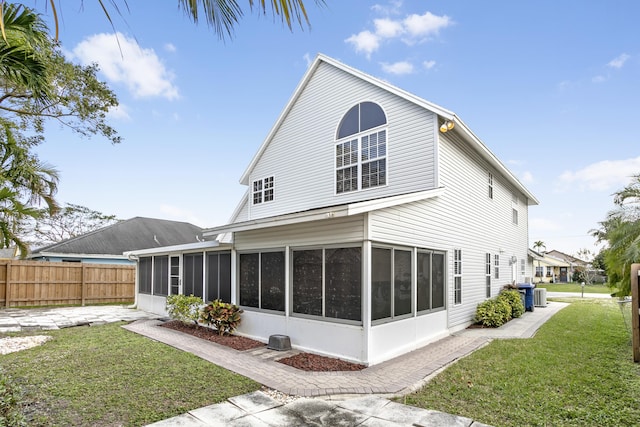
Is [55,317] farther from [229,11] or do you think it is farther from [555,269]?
[555,269]

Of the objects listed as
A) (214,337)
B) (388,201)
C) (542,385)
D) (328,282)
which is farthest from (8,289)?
(542,385)

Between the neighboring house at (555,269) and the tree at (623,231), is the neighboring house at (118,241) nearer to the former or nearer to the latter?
the tree at (623,231)

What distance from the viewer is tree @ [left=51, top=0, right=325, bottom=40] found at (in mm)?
1712

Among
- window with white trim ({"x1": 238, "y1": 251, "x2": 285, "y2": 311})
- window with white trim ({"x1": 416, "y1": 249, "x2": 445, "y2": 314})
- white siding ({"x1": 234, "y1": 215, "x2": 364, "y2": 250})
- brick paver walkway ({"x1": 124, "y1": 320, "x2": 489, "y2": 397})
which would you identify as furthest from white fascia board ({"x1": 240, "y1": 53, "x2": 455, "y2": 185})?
brick paver walkway ({"x1": 124, "y1": 320, "x2": 489, "y2": 397})

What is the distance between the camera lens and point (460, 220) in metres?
10.5

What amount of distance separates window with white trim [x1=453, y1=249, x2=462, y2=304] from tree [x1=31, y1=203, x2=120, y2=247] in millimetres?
25918

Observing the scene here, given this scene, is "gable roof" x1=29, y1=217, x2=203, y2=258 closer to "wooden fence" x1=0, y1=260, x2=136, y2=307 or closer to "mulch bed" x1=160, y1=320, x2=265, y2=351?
"wooden fence" x1=0, y1=260, x2=136, y2=307

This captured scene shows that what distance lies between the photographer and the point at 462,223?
1062 centimetres

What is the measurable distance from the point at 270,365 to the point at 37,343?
5.75 meters

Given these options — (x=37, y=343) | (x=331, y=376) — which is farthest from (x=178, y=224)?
(x=331, y=376)

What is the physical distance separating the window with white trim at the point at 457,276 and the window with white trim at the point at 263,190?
20.8ft

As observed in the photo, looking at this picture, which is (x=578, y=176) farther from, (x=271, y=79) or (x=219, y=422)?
(x=219, y=422)

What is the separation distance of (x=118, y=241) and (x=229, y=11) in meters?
22.2

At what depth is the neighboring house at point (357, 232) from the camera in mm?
6965
